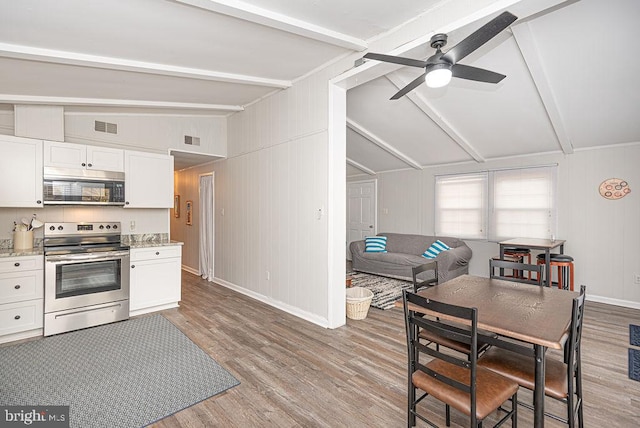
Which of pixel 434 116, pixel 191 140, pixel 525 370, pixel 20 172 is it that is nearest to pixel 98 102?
pixel 20 172

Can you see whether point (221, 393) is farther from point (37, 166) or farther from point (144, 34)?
point (37, 166)

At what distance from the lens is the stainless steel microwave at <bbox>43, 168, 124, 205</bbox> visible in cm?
369

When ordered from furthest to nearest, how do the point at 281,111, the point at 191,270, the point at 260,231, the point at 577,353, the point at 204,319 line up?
the point at 191,270
the point at 260,231
the point at 281,111
the point at 204,319
the point at 577,353

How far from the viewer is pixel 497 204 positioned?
19.6 ft

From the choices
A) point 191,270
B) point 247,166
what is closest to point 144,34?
point 247,166

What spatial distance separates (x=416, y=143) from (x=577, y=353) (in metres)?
4.65

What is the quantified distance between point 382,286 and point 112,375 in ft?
14.0

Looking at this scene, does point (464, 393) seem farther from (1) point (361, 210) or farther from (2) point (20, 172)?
(1) point (361, 210)

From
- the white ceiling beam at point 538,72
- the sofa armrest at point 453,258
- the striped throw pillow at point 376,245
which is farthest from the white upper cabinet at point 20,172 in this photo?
the sofa armrest at point 453,258

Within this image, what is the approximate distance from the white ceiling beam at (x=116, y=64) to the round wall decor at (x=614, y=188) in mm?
5279

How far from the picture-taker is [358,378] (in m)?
2.66

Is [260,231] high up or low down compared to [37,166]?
down

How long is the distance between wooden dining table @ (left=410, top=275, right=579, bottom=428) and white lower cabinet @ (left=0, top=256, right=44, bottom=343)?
404cm

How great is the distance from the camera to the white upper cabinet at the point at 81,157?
3711mm
